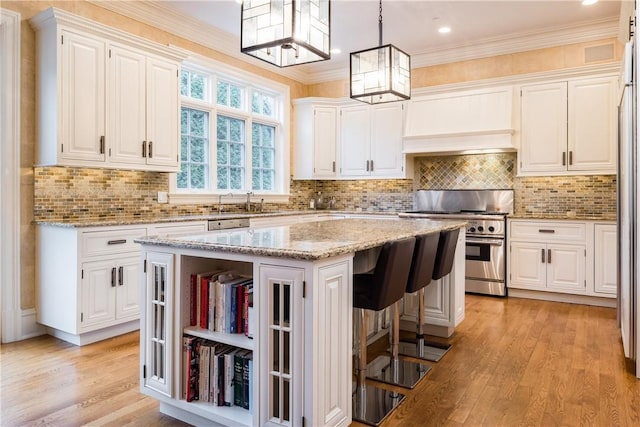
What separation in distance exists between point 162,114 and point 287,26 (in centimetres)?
247

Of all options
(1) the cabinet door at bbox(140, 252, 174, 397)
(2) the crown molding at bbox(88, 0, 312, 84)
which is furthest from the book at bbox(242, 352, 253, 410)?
(2) the crown molding at bbox(88, 0, 312, 84)

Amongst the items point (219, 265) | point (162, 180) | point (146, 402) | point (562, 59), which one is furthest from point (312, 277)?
point (562, 59)

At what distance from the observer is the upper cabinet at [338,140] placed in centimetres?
631

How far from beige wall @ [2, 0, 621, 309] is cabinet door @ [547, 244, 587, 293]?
207 cm

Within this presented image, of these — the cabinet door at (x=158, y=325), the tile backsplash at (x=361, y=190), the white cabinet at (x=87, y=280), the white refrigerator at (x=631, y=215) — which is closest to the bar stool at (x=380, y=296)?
the cabinet door at (x=158, y=325)

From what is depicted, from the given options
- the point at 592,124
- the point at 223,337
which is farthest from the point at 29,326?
the point at 592,124

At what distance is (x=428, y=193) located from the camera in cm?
616

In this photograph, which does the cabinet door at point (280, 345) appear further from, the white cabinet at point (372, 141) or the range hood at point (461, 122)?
the white cabinet at point (372, 141)

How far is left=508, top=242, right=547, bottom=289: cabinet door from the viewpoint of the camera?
5014 millimetres

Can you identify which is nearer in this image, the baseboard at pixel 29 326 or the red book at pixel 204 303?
the red book at pixel 204 303

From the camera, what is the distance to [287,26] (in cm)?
226

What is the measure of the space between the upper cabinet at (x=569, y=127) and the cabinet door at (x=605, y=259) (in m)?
0.65

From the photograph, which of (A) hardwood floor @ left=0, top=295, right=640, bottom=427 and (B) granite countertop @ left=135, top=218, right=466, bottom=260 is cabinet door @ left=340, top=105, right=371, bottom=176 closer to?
(A) hardwood floor @ left=0, top=295, right=640, bottom=427

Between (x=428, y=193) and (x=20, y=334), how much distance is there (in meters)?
4.80
